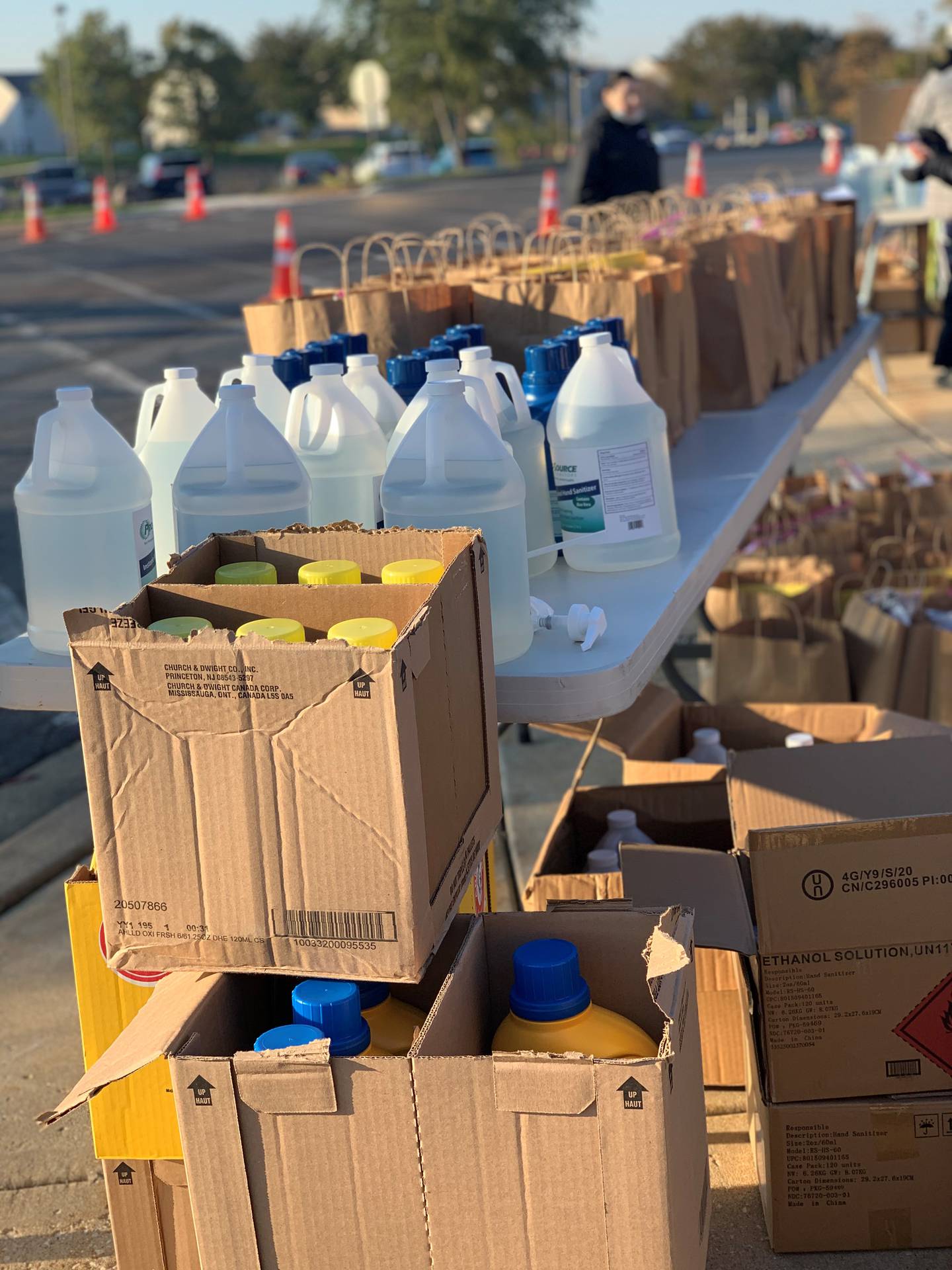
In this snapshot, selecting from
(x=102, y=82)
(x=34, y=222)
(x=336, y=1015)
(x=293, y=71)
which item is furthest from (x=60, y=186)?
(x=336, y=1015)

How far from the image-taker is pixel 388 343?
9.73ft

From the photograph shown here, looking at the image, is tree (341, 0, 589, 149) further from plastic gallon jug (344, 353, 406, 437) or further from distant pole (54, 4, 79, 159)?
plastic gallon jug (344, 353, 406, 437)

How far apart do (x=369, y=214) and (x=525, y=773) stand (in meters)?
25.1

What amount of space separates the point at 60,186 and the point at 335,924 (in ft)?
140

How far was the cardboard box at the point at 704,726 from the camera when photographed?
9.38ft

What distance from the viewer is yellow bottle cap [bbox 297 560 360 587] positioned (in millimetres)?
1729

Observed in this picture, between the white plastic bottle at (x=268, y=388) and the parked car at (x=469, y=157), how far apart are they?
167 feet

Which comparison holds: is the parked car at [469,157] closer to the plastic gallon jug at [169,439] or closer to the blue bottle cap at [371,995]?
the plastic gallon jug at [169,439]

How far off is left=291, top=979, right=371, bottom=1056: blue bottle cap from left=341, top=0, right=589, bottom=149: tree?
5709 centimetres

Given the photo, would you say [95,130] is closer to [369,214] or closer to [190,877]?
[369,214]

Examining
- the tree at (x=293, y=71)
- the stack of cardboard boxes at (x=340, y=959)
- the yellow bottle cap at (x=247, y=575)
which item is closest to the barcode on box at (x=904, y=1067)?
the stack of cardboard boxes at (x=340, y=959)

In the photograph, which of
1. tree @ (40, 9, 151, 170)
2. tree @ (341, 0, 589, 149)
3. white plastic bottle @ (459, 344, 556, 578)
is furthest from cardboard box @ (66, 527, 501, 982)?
tree @ (40, 9, 151, 170)

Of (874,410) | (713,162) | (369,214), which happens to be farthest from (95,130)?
(874,410)

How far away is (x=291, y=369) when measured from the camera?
2.49 meters
